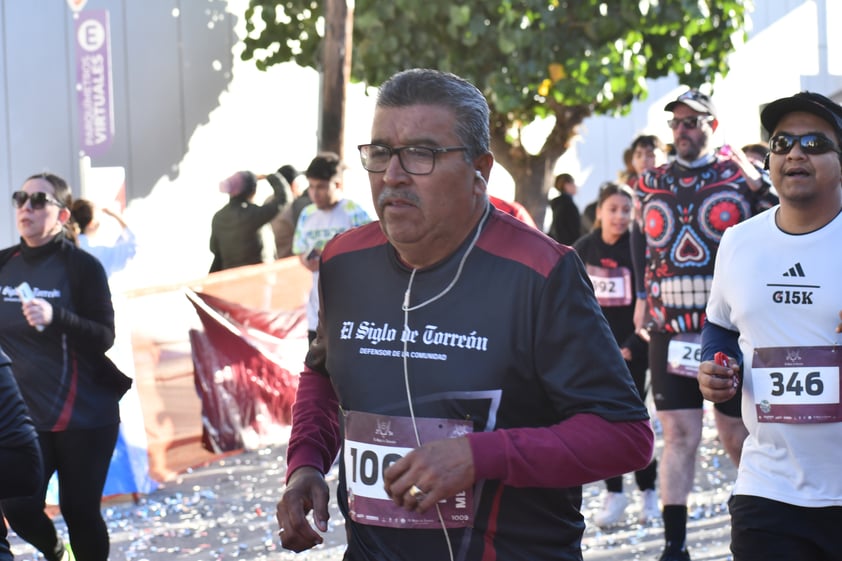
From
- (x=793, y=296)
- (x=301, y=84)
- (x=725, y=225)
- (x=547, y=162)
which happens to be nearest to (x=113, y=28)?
(x=301, y=84)

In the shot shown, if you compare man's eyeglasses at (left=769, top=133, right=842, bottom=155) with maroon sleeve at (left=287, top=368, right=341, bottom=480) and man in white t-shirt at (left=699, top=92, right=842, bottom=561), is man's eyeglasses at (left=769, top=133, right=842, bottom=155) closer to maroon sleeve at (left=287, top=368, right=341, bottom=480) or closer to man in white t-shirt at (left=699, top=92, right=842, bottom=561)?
man in white t-shirt at (left=699, top=92, right=842, bottom=561)

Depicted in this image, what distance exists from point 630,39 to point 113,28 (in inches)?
253

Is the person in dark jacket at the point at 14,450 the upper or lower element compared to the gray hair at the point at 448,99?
lower

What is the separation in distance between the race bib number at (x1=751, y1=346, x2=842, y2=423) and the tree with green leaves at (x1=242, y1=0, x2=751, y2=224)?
11961 millimetres

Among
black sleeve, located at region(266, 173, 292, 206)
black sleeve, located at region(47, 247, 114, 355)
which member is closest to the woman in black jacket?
black sleeve, located at region(47, 247, 114, 355)

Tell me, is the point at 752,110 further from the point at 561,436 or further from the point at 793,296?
the point at 561,436

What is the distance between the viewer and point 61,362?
6.36 metres

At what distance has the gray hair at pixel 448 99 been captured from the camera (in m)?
3.15

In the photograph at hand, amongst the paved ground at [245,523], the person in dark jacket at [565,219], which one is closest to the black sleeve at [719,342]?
the paved ground at [245,523]

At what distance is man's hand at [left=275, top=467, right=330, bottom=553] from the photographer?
3.28m

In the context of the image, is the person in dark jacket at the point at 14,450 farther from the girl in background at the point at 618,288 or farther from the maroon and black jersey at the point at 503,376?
the girl in background at the point at 618,288

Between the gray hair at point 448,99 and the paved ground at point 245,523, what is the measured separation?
14.8 ft

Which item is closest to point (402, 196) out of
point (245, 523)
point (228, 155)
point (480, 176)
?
point (480, 176)

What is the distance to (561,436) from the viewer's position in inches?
118
